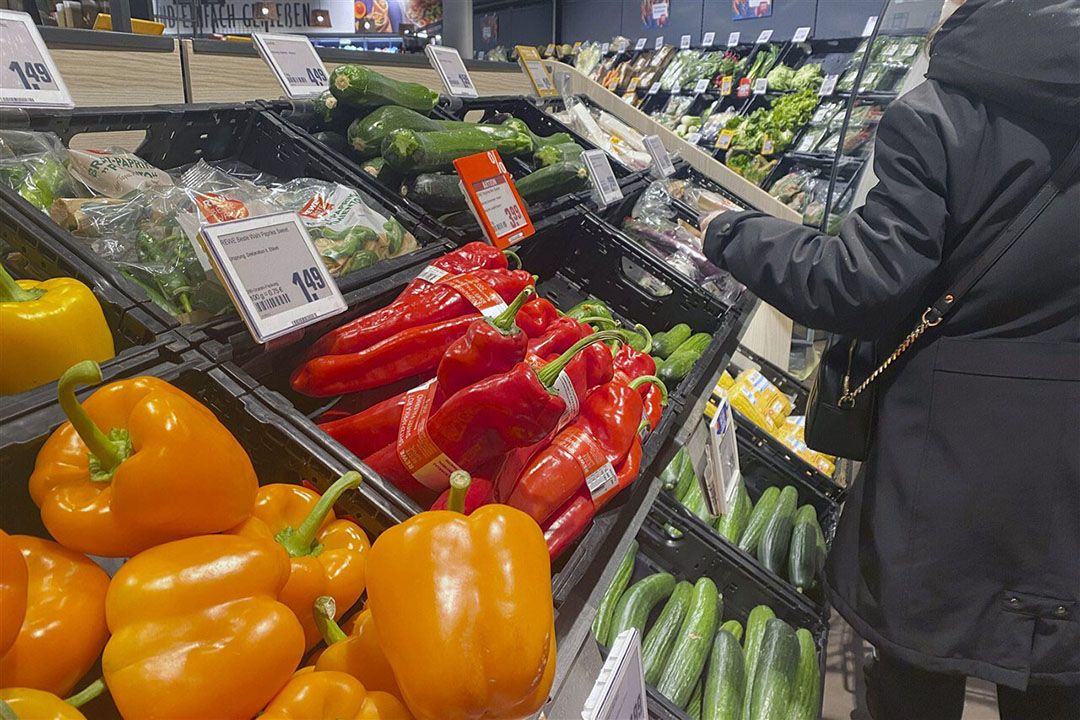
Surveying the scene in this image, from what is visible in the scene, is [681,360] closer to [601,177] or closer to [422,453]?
[601,177]

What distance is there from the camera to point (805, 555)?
2.08m

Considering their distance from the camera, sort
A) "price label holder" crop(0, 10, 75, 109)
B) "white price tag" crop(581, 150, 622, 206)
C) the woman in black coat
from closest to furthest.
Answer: "price label holder" crop(0, 10, 75, 109) < the woman in black coat < "white price tag" crop(581, 150, 622, 206)

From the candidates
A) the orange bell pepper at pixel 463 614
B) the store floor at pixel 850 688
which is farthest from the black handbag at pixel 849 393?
the orange bell pepper at pixel 463 614

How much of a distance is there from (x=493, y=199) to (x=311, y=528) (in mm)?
1091

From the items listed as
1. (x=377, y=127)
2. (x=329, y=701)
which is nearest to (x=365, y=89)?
(x=377, y=127)

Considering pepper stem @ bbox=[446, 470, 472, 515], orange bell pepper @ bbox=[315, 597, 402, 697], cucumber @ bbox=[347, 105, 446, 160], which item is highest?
cucumber @ bbox=[347, 105, 446, 160]

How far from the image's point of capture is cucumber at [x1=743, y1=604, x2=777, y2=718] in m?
1.62

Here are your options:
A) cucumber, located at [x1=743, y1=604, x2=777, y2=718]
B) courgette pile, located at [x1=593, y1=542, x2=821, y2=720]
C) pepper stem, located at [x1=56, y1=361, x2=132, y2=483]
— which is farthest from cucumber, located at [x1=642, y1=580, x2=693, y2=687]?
pepper stem, located at [x1=56, y1=361, x2=132, y2=483]

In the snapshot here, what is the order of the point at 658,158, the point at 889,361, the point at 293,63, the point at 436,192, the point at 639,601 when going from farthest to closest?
the point at 658,158 < the point at 293,63 < the point at 436,192 < the point at 639,601 < the point at 889,361

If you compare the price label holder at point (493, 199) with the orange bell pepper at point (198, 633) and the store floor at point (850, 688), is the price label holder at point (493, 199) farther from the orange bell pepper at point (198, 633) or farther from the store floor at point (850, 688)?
the store floor at point (850, 688)

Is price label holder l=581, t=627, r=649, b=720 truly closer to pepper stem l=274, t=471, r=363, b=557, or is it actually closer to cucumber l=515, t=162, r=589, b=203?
pepper stem l=274, t=471, r=363, b=557

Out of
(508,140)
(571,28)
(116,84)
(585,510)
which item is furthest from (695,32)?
(585,510)

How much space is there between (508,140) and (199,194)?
1.15 metres

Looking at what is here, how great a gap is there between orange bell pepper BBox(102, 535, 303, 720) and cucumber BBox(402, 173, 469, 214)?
1269 mm
